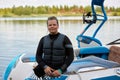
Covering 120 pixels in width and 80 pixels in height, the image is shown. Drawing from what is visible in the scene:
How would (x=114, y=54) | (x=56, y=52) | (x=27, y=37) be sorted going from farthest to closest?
(x=27, y=37) → (x=114, y=54) → (x=56, y=52)

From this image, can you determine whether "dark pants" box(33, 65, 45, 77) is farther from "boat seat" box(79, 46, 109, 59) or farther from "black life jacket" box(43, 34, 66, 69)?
"boat seat" box(79, 46, 109, 59)

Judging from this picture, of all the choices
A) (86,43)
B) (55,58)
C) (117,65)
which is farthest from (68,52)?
(86,43)

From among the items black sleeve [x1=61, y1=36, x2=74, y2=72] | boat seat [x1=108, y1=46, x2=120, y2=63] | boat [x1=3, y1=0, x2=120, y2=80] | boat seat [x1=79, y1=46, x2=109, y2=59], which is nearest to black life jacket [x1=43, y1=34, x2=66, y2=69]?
black sleeve [x1=61, y1=36, x2=74, y2=72]

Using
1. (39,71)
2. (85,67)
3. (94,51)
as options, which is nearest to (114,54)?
(94,51)

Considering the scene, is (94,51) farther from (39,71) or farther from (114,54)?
(39,71)

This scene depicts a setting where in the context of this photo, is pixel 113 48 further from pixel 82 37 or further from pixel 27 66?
pixel 82 37

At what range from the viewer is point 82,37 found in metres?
8.67

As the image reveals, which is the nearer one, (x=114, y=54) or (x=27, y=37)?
(x=114, y=54)

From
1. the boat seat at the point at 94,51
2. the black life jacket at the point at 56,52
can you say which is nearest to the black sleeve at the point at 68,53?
the black life jacket at the point at 56,52

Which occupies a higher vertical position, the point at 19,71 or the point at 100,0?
the point at 100,0

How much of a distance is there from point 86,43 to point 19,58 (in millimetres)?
2659

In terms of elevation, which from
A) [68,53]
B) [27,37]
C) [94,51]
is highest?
[68,53]

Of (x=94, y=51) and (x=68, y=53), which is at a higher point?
(x=68, y=53)

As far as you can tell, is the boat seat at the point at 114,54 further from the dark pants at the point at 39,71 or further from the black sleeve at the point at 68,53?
the dark pants at the point at 39,71
